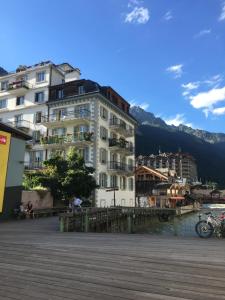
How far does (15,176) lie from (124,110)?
29365 millimetres

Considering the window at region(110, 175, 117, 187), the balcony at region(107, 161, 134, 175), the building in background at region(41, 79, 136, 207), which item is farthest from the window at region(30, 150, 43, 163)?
the window at region(110, 175, 117, 187)

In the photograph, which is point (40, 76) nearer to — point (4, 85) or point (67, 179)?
point (4, 85)

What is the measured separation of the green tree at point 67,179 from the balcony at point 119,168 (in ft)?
37.6

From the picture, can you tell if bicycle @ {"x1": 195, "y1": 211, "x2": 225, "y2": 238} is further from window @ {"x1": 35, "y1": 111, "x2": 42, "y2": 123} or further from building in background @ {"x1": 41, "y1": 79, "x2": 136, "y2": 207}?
window @ {"x1": 35, "y1": 111, "x2": 42, "y2": 123}

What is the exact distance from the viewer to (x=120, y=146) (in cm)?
4591

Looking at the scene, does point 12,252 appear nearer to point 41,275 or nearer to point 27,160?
point 41,275

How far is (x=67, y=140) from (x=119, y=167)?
325 inches

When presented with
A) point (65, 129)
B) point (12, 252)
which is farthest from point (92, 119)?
point (12, 252)

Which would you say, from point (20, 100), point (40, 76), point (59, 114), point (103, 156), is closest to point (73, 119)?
point (59, 114)

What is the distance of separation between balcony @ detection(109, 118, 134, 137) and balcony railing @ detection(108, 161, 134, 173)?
4724 millimetres

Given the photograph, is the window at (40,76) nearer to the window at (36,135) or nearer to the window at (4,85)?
the window at (4,85)

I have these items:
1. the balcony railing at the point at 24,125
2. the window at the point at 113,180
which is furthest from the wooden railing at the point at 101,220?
the balcony railing at the point at 24,125

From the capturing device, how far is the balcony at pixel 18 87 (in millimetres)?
47594

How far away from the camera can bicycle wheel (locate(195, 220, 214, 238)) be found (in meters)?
14.1
